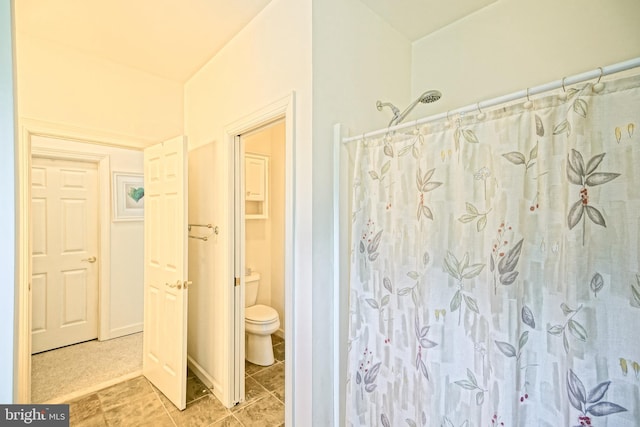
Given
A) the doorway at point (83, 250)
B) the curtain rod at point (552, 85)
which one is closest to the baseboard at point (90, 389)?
the doorway at point (83, 250)

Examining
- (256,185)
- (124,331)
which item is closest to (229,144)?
(256,185)

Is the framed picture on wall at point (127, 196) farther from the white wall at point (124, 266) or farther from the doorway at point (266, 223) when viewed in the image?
the doorway at point (266, 223)

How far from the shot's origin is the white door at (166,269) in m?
1.96

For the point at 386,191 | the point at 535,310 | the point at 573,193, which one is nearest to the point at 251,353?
the point at 386,191

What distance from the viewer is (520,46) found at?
1530 mm

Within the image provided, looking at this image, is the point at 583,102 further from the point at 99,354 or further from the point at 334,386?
the point at 99,354

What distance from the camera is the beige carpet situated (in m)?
2.15

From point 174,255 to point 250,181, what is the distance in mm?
1193

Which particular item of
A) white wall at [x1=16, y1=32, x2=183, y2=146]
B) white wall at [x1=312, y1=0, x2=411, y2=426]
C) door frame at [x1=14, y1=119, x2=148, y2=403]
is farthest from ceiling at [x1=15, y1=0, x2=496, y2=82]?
door frame at [x1=14, y1=119, x2=148, y2=403]

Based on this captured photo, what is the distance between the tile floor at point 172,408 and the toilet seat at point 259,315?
48cm

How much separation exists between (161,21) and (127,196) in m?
2.28

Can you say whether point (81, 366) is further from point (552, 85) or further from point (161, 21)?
point (552, 85)

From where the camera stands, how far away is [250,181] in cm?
295

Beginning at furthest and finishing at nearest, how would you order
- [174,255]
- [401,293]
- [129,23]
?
1. [174,255]
2. [129,23]
3. [401,293]
